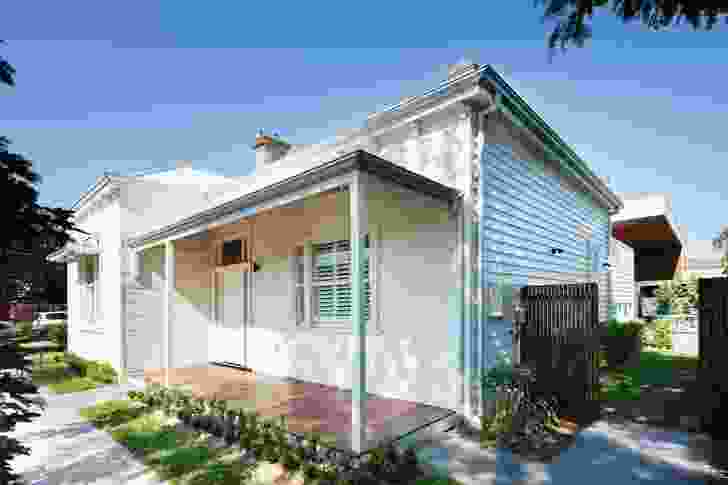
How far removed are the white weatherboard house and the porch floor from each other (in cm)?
31

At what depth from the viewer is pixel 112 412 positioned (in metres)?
6.70

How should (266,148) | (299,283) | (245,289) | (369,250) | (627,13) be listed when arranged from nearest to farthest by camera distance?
(627,13)
(369,250)
(299,283)
(245,289)
(266,148)

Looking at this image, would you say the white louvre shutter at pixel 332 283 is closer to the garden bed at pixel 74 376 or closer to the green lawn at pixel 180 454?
the green lawn at pixel 180 454

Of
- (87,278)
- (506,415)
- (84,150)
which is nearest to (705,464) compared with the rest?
(506,415)

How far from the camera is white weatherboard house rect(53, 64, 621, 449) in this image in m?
5.16

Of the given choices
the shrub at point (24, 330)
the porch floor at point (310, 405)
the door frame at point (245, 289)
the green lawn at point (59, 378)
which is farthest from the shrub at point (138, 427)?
the shrub at point (24, 330)

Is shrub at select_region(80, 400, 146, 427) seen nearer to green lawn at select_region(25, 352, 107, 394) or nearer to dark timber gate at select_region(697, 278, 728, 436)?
green lawn at select_region(25, 352, 107, 394)

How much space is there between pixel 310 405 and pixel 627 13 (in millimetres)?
5589

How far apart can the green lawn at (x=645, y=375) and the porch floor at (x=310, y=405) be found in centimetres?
402

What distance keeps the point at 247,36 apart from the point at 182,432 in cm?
765

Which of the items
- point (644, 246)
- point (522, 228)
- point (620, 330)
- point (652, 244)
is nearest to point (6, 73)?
point (522, 228)

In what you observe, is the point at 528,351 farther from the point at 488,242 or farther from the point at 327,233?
the point at 327,233

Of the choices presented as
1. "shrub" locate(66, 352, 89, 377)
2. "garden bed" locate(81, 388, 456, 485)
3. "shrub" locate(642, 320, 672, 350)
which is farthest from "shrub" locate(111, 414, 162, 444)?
"shrub" locate(642, 320, 672, 350)

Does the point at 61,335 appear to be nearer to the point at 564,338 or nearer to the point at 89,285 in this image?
the point at 89,285
